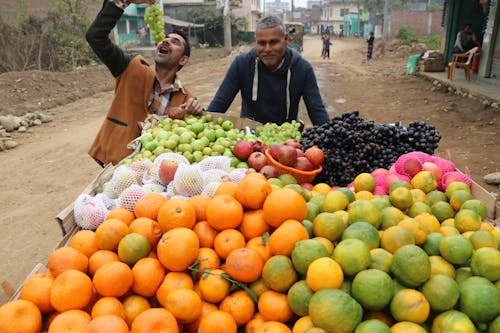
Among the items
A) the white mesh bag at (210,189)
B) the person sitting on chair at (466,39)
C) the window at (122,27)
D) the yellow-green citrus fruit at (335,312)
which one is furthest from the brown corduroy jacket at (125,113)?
the window at (122,27)

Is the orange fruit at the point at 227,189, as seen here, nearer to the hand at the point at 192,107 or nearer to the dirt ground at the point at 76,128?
the hand at the point at 192,107

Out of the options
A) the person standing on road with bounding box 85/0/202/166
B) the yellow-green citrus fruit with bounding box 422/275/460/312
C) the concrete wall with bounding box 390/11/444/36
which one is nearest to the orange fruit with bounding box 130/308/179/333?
the yellow-green citrus fruit with bounding box 422/275/460/312

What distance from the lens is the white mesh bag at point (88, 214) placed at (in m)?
2.18

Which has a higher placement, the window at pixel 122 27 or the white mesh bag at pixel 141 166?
the window at pixel 122 27

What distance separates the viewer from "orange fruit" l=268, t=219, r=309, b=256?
5.56 feet

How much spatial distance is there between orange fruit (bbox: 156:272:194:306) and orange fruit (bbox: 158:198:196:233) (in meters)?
0.24

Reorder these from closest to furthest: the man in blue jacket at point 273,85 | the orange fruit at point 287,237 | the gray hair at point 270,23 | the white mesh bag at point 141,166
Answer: the orange fruit at point 287,237 → the white mesh bag at point 141,166 → the gray hair at point 270,23 → the man in blue jacket at point 273,85

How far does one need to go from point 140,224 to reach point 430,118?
1102 cm

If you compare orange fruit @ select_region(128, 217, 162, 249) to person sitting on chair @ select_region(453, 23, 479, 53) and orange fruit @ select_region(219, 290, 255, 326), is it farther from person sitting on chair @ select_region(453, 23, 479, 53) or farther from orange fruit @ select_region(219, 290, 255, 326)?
person sitting on chair @ select_region(453, 23, 479, 53)

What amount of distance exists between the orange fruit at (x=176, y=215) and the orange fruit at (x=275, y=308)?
538 millimetres

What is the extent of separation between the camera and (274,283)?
5.32 ft

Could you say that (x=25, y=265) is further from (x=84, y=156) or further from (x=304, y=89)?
(x=84, y=156)

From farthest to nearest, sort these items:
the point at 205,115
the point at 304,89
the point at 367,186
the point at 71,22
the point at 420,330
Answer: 1. the point at 71,22
2. the point at 304,89
3. the point at 205,115
4. the point at 367,186
5. the point at 420,330

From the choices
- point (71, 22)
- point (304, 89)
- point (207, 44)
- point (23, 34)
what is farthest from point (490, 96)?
point (207, 44)
